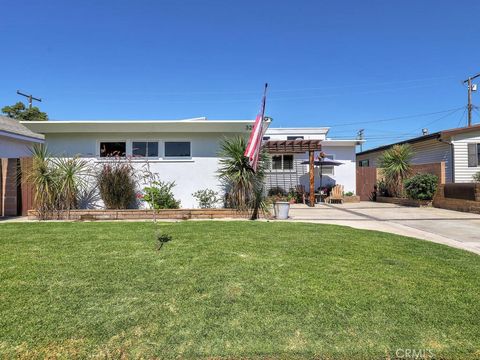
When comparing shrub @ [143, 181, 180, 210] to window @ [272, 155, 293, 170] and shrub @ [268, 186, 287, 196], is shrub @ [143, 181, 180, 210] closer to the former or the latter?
shrub @ [268, 186, 287, 196]

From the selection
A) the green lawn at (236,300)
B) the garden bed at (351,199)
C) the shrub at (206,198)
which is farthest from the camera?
the garden bed at (351,199)

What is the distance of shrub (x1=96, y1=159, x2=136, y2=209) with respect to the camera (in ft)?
33.4

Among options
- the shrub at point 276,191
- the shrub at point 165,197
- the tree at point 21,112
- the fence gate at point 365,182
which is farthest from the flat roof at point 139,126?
the tree at point 21,112

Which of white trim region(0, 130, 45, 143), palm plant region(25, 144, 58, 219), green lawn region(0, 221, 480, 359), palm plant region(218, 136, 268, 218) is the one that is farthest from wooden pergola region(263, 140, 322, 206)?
white trim region(0, 130, 45, 143)

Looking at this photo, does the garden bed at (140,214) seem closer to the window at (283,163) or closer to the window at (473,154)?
the window at (283,163)

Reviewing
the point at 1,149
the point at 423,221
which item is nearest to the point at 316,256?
the point at 423,221

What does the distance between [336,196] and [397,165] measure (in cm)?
349

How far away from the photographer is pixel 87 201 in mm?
10656

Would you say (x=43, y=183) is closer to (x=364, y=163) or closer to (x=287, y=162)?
(x=287, y=162)

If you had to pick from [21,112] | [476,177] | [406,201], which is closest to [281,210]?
[406,201]

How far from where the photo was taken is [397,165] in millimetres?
16531

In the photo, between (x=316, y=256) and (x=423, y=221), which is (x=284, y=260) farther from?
(x=423, y=221)

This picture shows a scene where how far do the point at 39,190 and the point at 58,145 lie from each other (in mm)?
2397

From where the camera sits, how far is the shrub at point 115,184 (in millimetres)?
10172
